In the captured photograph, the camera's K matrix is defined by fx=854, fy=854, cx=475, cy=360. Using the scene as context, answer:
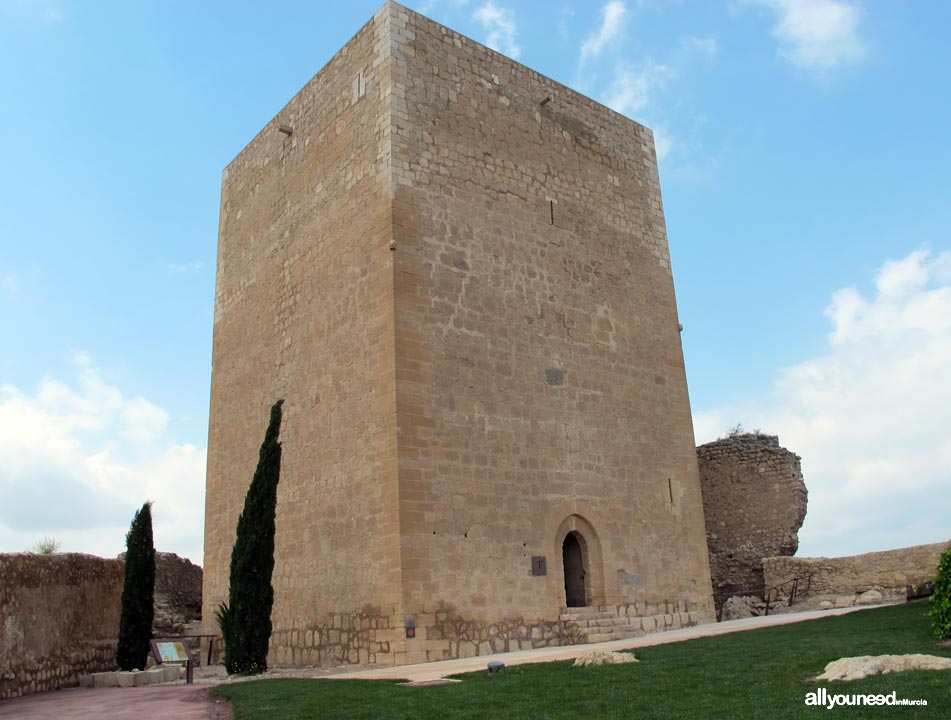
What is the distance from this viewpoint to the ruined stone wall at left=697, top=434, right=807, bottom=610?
16328mm

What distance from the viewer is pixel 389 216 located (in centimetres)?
1172

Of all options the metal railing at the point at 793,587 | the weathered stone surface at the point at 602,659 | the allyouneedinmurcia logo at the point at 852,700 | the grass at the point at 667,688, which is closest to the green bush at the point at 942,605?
the grass at the point at 667,688

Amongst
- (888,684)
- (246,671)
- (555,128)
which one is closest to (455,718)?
(888,684)

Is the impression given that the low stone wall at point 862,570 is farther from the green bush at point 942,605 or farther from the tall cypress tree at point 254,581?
the tall cypress tree at point 254,581

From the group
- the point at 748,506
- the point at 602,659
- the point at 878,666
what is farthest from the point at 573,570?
the point at 878,666

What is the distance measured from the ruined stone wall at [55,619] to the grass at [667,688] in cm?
257

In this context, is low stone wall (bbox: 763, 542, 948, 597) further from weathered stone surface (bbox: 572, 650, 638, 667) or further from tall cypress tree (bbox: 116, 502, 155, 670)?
tall cypress tree (bbox: 116, 502, 155, 670)

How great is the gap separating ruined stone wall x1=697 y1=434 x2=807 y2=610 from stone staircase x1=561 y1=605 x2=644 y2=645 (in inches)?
184

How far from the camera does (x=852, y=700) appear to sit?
4.85 m

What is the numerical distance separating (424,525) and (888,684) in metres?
6.33

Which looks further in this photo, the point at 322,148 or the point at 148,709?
the point at 322,148

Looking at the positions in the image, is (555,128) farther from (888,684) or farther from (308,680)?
(888,684)

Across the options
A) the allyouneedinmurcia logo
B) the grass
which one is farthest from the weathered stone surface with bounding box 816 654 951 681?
the allyouneedinmurcia logo

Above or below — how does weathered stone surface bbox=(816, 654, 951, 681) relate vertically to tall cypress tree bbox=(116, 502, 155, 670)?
below
